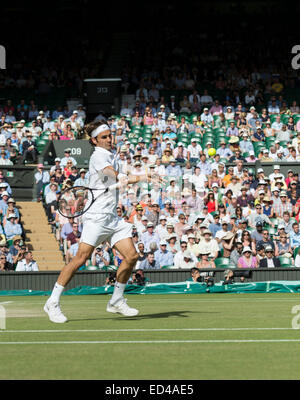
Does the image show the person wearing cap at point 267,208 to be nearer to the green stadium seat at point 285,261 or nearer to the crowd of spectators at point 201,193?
the crowd of spectators at point 201,193

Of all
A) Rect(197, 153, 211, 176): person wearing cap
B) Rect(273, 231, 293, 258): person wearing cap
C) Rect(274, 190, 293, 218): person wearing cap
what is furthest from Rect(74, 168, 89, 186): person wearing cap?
Rect(273, 231, 293, 258): person wearing cap

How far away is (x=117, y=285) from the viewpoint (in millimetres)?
9578

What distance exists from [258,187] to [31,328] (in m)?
13.5

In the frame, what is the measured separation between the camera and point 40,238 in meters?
20.9

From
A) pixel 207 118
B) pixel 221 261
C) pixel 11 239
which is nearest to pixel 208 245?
pixel 221 261

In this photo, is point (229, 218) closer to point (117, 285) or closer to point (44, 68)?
point (117, 285)

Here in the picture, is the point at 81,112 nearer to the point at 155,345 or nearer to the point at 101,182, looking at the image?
the point at 101,182

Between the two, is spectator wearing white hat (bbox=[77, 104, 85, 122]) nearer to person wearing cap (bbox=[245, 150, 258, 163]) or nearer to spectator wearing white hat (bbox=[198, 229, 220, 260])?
person wearing cap (bbox=[245, 150, 258, 163])

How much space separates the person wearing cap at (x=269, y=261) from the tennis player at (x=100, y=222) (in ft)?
27.9

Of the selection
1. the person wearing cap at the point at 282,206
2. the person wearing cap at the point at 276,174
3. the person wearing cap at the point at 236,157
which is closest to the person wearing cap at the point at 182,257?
the person wearing cap at the point at 282,206

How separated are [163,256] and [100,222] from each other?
918cm

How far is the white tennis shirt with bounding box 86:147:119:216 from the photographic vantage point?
9.07m

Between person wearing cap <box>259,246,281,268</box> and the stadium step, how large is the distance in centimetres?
500

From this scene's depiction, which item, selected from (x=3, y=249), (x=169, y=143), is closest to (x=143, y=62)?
(x=169, y=143)
